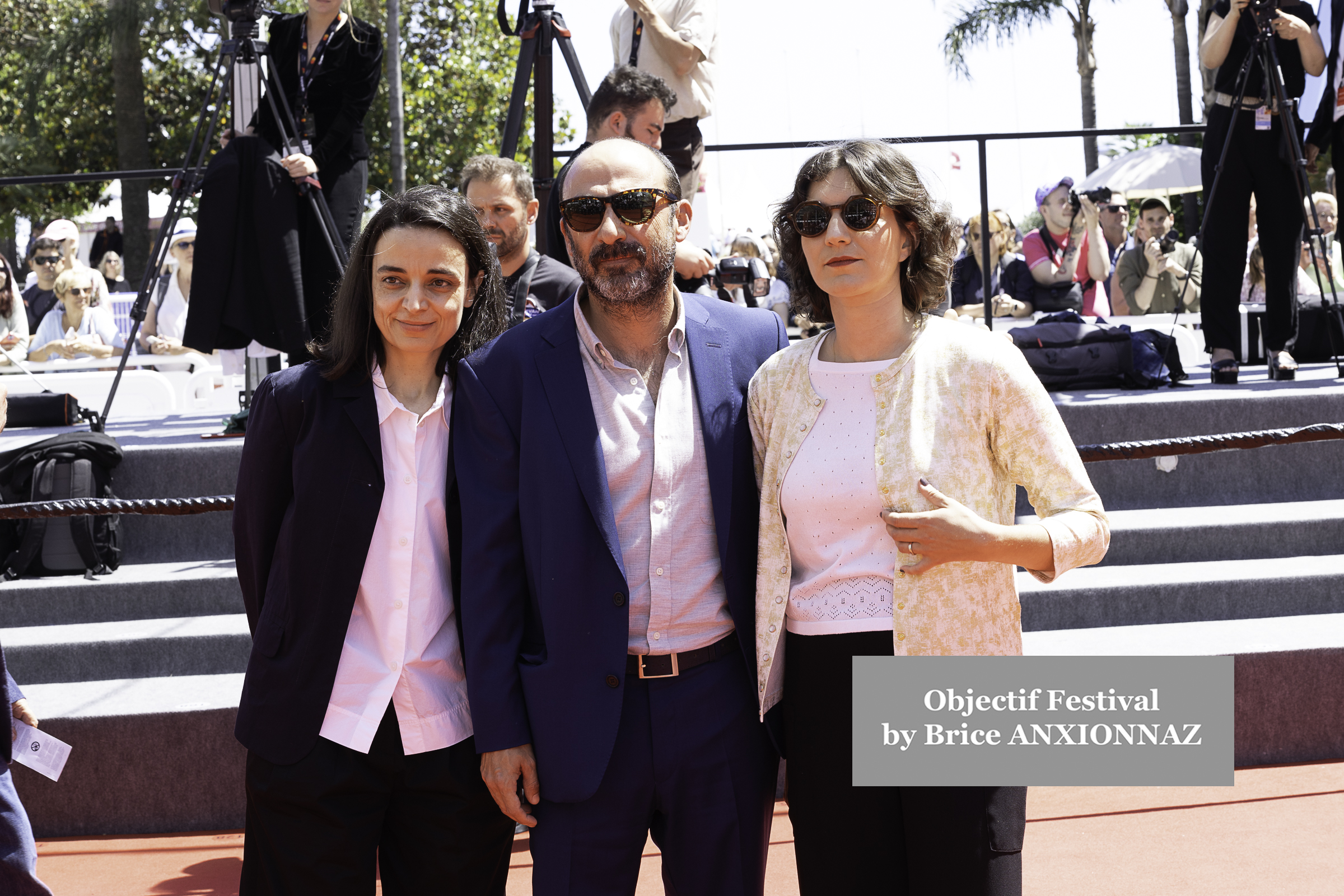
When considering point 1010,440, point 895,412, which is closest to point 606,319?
point 895,412

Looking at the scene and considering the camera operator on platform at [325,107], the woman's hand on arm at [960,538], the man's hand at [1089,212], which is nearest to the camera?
the woman's hand on arm at [960,538]

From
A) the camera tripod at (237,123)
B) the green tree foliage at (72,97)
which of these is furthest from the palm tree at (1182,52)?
the camera tripod at (237,123)

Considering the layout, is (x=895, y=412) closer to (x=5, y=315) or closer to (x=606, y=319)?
(x=606, y=319)

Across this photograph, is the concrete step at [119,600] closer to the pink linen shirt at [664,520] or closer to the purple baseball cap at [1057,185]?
the pink linen shirt at [664,520]

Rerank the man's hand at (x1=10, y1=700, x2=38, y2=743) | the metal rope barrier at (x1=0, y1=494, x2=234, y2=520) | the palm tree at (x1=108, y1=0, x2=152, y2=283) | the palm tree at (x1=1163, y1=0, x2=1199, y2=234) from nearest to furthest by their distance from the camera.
A: the man's hand at (x1=10, y1=700, x2=38, y2=743) < the metal rope barrier at (x1=0, y1=494, x2=234, y2=520) < the palm tree at (x1=108, y1=0, x2=152, y2=283) < the palm tree at (x1=1163, y1=0, x2=1199, y2=234)

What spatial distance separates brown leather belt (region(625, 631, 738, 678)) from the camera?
7.52 feet

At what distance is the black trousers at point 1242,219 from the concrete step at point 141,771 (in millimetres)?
5281

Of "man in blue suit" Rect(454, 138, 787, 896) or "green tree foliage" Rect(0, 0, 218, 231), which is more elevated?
"green tree foliage" Rect(0, 0, 218, 231)

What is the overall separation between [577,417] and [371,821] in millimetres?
892

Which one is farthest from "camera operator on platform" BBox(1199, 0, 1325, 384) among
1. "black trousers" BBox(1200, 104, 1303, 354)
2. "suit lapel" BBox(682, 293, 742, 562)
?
"suit lapel" BBox(682, 293, 742, 562)

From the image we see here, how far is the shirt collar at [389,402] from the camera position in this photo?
242 centimetres

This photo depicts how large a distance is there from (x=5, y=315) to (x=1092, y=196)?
837 centimetres

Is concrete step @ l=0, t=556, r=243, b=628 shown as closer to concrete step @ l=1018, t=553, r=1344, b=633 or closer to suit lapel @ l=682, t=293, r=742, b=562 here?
suit lapel @ l=682, t=293, r=742, b=562

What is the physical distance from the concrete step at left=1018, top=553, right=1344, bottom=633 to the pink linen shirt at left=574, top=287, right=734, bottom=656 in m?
2.67
